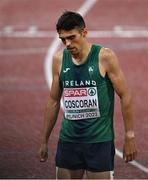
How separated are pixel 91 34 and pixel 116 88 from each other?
14.4 metres

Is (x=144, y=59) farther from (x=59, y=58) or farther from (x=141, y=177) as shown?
(x=59, y=58)

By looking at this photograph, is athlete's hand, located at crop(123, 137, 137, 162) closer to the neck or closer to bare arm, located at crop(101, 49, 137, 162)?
bare arm, located at crop(101, 49, 137, 162)

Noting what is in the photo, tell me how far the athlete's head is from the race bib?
1.30 feet

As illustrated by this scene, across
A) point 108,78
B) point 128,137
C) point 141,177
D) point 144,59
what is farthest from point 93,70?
point 144,59

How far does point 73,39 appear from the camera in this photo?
7.70 meters

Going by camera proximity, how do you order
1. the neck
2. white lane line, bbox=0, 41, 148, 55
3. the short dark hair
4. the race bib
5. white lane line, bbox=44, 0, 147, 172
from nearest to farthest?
1. the short dark hair
2. the neck
3. the race bib
4. white lane line, bbox=44, 0, 147, 172
5. white lane line, bbox=0, 41, 148, 55

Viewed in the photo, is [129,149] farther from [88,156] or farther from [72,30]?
[72,30]

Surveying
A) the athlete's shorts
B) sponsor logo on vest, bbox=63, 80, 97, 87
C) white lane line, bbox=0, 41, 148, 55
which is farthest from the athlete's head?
white lane line, bbox=0, 41, 148, 55

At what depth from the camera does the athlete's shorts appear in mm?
7891

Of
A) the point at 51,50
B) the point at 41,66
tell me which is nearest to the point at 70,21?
the point at 41,66

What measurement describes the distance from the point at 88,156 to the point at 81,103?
1.64ft

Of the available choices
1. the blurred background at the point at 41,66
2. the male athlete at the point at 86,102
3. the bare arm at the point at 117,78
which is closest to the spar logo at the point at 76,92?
the male athlete at the point at 86,102

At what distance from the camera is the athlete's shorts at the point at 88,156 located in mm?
7891

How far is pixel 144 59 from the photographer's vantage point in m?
19.7
